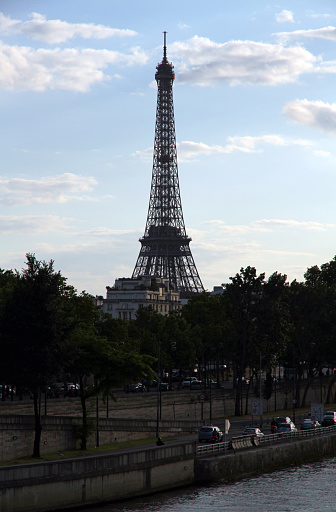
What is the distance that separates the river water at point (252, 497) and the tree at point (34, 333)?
13578 mm

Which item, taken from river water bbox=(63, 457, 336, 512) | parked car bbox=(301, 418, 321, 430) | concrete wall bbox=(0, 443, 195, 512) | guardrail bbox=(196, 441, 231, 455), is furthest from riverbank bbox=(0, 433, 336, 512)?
parked car bbox=(301, 418, 321, 430)

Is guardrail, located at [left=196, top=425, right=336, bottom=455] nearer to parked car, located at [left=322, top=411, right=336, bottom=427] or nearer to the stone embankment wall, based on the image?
parked car, located at [left=322, top=411, right=336, bottom=427]

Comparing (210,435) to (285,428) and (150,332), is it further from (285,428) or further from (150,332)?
(150,332)

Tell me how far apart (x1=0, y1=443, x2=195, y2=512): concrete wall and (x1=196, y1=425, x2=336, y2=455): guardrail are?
9.44 feet

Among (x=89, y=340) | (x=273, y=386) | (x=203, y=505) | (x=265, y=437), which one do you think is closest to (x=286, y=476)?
(x=265, y=437)

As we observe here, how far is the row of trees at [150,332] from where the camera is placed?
6688cm

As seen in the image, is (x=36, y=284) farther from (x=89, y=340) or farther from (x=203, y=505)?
(x=203, y=505)

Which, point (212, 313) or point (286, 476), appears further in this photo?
point (212, 313)

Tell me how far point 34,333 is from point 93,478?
17285 mm

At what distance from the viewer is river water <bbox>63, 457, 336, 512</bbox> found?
53812 mm

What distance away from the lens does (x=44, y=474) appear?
4906 cm

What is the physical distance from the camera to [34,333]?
6688 centimetres

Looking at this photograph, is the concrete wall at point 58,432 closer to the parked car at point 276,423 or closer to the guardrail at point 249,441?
the parked car at point 276,423

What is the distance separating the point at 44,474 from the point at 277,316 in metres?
61.7
